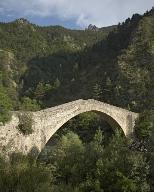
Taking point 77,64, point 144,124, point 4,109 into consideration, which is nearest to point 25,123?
point 4,109

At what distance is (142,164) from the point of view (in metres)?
28.2

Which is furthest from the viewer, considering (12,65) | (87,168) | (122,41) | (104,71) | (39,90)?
(12,65)

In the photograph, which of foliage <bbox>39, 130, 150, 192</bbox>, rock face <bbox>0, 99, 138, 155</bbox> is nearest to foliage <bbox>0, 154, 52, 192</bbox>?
foliage <bbox>39, 130, 150, 192</bbox>

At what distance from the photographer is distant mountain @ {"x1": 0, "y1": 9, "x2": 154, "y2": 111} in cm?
8156

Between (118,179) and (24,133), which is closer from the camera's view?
(118,179)

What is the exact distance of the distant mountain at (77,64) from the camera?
81.6 metres

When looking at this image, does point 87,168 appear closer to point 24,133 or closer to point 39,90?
point 24,133

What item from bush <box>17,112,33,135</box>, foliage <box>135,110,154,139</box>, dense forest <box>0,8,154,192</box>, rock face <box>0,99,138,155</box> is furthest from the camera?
foliage <box>135,110,154,139</box>

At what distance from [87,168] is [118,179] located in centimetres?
303

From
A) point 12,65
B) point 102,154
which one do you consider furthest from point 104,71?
point 102,154

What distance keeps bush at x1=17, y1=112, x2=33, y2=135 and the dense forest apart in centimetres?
137

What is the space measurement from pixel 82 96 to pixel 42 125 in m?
52.4

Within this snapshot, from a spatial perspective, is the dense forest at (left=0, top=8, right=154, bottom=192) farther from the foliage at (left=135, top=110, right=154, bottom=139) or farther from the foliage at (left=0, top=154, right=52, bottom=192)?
the foliage at (left=135, top=110, right=154, bottom=139)

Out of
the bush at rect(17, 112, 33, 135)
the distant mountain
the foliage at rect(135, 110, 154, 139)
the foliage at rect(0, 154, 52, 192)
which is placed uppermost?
the distant mountain
